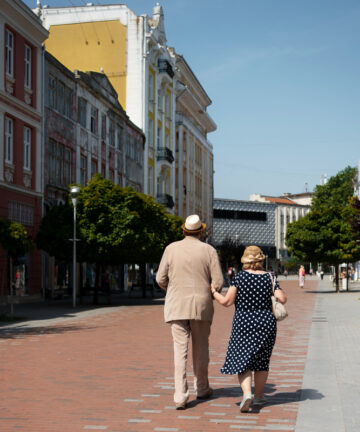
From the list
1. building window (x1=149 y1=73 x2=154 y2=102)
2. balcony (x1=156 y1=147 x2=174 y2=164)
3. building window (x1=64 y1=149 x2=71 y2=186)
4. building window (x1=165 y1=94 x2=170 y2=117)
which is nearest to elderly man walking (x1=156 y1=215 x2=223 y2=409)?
building window (x1=64 y1=149 x2=71 y2=186)

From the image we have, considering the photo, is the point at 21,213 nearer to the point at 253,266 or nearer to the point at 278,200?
the point at 253,266

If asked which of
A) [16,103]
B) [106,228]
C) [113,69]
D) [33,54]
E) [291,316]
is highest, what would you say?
[113,69]

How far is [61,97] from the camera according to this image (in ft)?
114

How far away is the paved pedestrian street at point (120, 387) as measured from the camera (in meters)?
6.36

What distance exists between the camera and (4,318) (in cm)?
1933

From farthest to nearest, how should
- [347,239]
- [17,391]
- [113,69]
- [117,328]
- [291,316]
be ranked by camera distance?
[113,69], [347,239], [291,316], [117,328], [17,391]

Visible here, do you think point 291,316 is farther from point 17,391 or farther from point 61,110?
point 61,110

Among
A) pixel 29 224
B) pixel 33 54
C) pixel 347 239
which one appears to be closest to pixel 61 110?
pixel 33 54

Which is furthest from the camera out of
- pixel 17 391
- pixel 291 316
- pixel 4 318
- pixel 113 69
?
pixel 113 69

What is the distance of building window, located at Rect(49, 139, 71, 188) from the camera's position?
3334 centimetres

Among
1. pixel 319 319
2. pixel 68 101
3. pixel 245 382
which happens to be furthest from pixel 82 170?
pixel 245 382

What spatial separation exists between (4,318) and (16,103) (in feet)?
39.4

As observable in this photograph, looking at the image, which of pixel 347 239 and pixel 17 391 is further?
pixel 347 239

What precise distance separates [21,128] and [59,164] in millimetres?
5126
